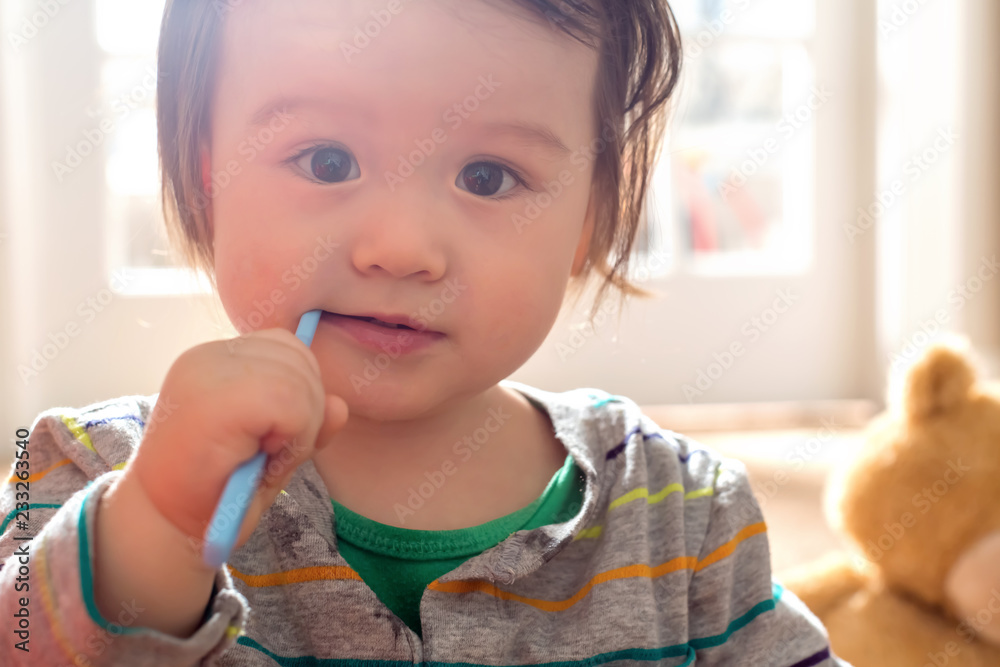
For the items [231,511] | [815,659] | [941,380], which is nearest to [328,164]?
[231,511]

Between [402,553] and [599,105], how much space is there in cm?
36

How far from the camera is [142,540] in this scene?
43 centimetres

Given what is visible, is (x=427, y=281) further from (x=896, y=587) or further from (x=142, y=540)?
(x=896, y=587)

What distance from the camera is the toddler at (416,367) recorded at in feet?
1.80

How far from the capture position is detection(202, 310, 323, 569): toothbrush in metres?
0.34

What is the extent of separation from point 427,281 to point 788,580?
68 cm

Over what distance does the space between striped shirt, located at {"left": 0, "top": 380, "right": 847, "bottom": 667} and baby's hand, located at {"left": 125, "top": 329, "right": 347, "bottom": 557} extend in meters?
0.05

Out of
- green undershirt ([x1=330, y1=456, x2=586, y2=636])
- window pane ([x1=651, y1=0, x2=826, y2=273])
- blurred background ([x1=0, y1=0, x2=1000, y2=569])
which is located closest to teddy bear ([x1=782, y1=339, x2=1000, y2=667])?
green undershirt ([x1=330, y1=456, x2=586, y2=636])

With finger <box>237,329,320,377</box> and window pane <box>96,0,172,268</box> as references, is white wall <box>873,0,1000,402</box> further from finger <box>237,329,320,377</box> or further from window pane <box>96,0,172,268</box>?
finger <box>237,329,320,377</box>

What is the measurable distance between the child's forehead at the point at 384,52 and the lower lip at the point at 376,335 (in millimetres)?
131

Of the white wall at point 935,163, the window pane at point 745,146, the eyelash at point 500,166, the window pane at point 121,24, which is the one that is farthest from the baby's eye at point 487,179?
the white wall at point 935,163

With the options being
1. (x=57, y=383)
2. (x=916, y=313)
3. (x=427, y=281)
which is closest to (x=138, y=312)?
(x=57, y=383)

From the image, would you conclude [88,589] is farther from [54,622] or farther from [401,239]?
[401,239]

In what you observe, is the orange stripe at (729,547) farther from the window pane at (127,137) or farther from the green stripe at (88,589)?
the window pane at (127,137)
